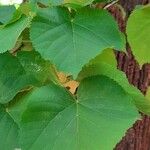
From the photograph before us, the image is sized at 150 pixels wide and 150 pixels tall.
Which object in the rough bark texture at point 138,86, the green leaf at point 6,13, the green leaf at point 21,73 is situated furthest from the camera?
the rough bark texture at point 138,86

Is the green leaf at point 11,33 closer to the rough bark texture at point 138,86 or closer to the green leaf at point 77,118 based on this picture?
the green leaf at point 77,118

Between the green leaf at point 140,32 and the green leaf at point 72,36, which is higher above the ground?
the green leaf at point 72,36

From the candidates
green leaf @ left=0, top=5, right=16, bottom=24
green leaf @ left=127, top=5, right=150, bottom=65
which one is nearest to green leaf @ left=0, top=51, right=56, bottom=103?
green leaf @ left=0, top=5, right=16, bottom=24

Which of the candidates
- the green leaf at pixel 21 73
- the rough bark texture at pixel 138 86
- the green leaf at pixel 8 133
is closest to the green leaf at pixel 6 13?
the green leaf at pixel 21 73

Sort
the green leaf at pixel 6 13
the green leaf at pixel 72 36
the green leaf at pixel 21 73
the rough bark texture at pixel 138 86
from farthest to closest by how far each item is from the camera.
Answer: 1. the rough bark texture at pixel 138 86
2. the green leaf at pixel 6 13
3. the green leaf at pixel 21 73
4. the green leaf at pixel 72 36

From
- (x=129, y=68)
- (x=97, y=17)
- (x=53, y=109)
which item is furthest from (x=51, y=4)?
(x=129, y=68)

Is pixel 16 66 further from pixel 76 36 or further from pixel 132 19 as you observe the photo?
pixel 132 19
